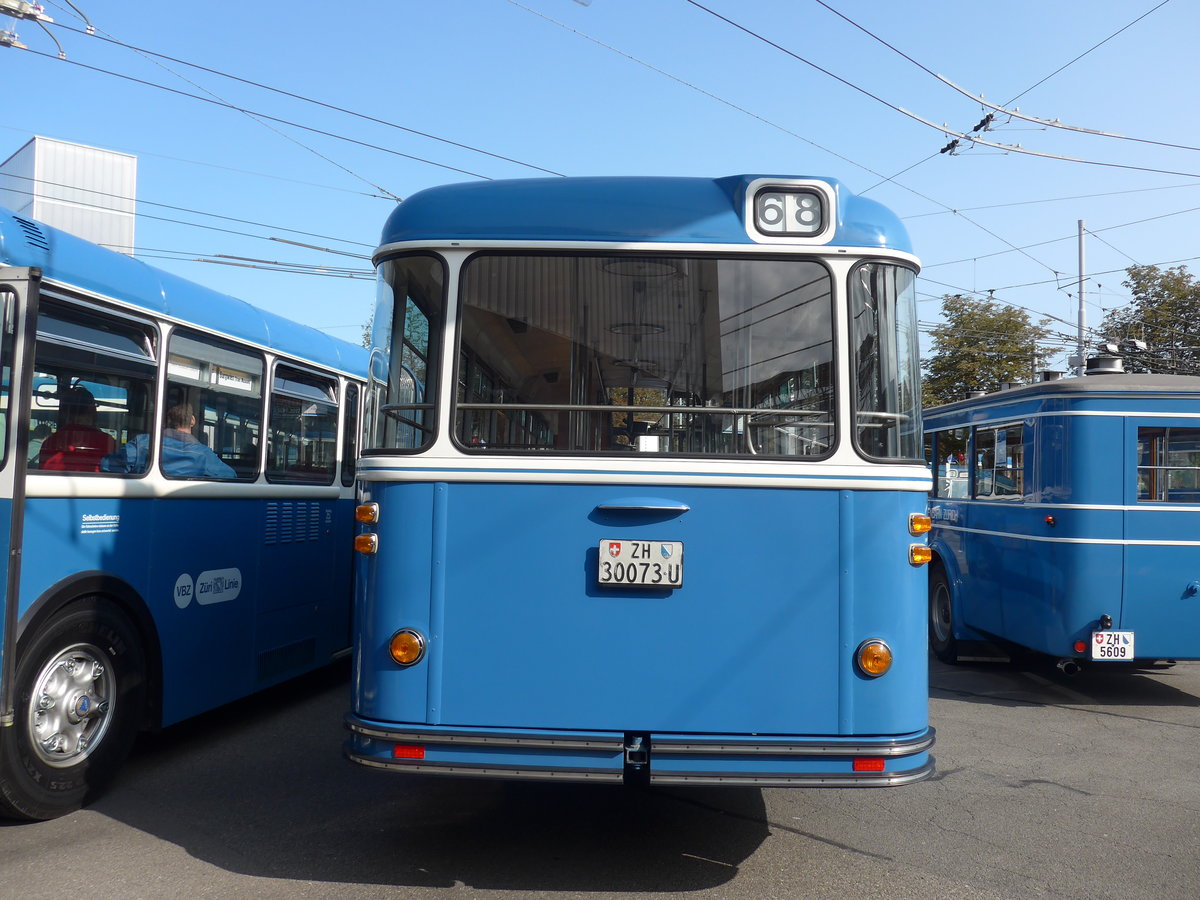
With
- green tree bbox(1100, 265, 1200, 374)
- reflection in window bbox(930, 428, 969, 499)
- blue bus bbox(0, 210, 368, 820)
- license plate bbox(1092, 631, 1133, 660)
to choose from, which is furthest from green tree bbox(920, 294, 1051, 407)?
blue bus bbox(0, 210, 368, 820)

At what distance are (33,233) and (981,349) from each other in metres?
24.7

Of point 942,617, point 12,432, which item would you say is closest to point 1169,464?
point 942,617

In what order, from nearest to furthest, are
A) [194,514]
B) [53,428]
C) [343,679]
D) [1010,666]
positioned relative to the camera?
[53,428]
[194,514]
[343,679]
[1010,666]

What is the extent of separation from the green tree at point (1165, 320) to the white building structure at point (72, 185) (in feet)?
82.7

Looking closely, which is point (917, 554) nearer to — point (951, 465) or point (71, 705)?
point (71, 705)

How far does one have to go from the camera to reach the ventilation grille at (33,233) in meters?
4.79

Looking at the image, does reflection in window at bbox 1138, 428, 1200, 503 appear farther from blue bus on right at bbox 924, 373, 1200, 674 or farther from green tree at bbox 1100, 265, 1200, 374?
green tree at bbox 1100, 265, 1200, 374

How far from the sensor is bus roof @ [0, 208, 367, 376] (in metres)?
4.79

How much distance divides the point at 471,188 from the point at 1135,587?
6.19 meters

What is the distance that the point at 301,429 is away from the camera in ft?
25.0

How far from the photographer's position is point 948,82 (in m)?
12.1

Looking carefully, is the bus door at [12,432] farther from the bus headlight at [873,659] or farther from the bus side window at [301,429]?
the bus headlight at [873,659]

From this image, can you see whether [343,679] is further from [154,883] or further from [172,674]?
[154,883]

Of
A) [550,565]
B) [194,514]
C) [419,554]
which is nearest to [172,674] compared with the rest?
[194,514]
